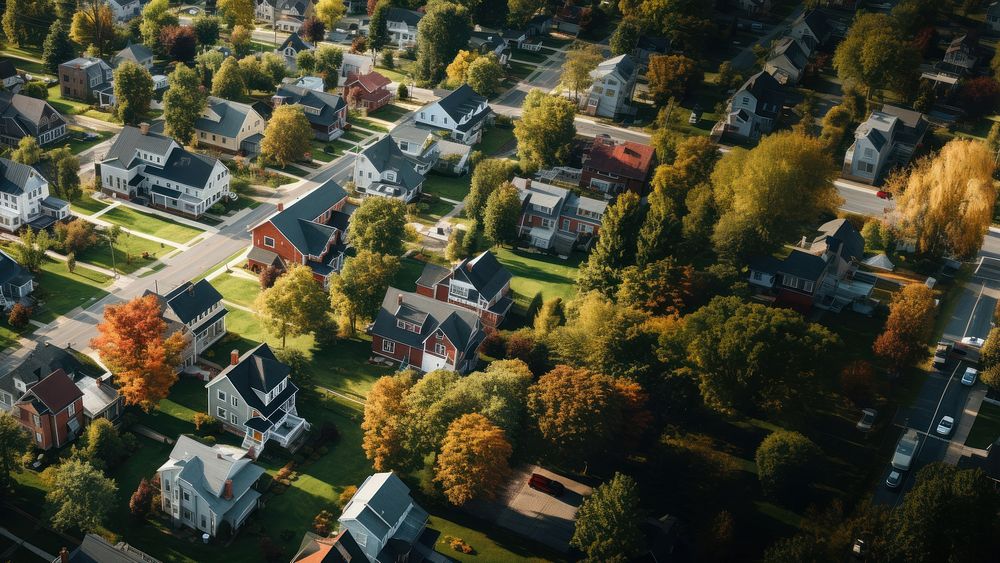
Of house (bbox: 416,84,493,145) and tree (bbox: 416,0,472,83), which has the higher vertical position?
tree (bbox: 416,0,472,83)

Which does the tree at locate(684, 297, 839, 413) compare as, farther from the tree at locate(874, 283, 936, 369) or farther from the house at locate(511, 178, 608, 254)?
the house at locate(511, 178, 608, 254)

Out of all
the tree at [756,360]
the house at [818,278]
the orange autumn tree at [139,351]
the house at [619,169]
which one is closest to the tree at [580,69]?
the house at [619,169]

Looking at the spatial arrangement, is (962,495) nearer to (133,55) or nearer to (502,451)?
(502,451)

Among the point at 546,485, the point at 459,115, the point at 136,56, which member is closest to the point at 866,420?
the point at 546,485

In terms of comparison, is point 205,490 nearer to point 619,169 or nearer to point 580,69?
point 619,169

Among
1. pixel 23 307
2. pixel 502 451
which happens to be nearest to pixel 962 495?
pixel 502 451

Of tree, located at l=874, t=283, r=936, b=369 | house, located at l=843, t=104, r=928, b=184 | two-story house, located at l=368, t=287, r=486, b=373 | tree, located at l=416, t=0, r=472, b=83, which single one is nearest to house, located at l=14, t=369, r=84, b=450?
two-story house, located at l=368, t=287, r=486, b=373

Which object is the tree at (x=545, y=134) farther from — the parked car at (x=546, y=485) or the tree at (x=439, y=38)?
the parked car at (x=546, y=485)
